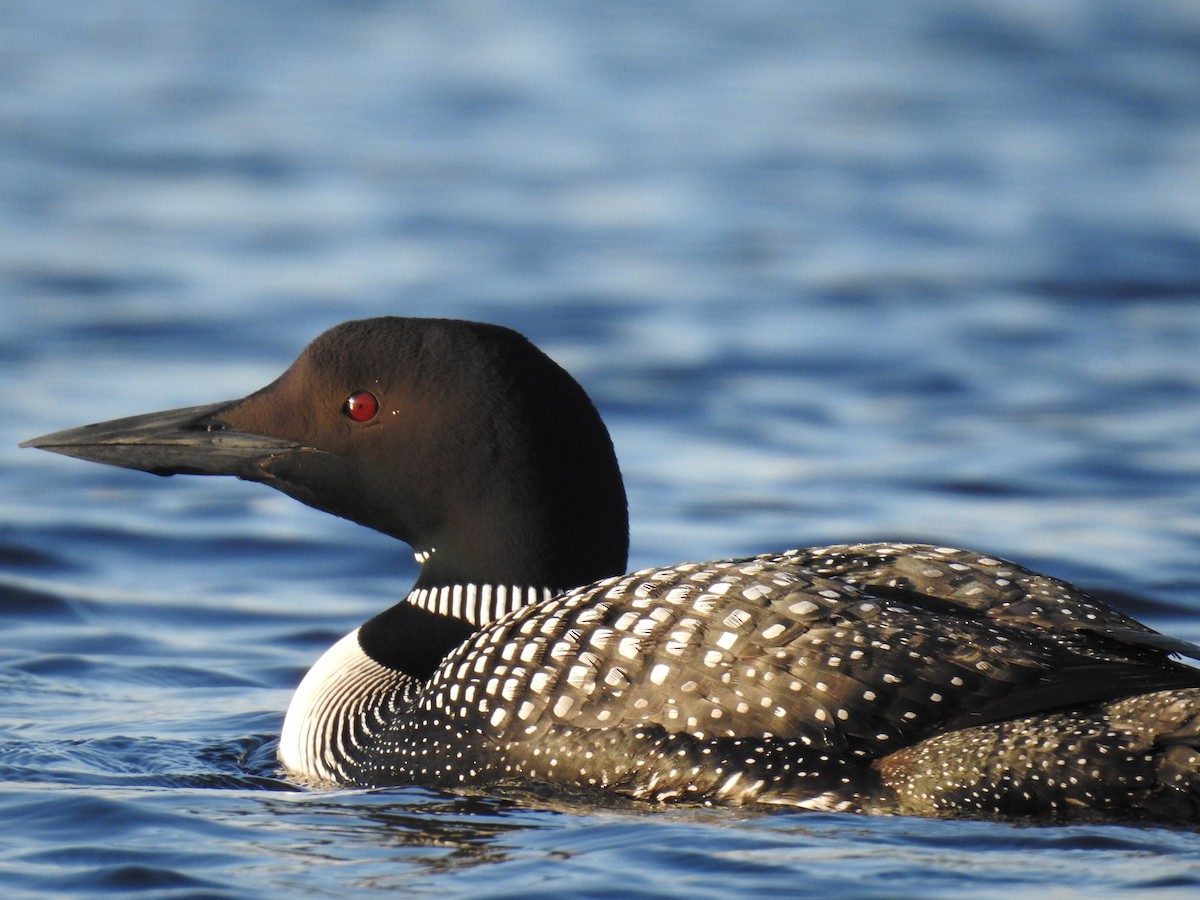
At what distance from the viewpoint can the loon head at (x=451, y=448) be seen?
16.1 feet

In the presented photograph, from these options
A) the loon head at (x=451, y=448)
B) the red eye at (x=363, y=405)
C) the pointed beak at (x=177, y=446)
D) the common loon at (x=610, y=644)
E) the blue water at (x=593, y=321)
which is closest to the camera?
the common loon at (x=610, y=644)

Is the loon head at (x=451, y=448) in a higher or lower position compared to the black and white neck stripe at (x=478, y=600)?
higher

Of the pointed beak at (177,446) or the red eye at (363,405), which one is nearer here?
the red eye at (363,405)

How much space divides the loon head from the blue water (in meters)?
0.64

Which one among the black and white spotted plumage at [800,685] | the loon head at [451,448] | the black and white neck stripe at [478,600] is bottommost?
the black and white spotted plumage at [800,685]

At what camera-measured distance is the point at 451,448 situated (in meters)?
4.96

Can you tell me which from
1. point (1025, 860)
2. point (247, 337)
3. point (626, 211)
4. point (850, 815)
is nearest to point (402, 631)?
point (850, 815)

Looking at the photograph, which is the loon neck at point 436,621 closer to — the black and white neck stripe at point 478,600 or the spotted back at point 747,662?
the black and white neck stripe at point 478,600

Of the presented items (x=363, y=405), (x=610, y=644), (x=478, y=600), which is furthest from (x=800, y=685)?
(x=363, y=405)

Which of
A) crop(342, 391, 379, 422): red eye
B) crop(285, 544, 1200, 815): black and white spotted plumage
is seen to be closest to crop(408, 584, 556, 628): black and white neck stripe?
crop(285, 544, 1200, 815): black and white spotted plumage

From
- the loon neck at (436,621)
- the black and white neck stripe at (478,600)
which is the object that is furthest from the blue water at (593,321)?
the black and white neck stripe at (478,600)

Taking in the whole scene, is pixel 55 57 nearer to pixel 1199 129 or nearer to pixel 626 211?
pixel 626 211

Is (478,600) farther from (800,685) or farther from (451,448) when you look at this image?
(800,685)

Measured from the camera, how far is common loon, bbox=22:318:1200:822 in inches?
165
